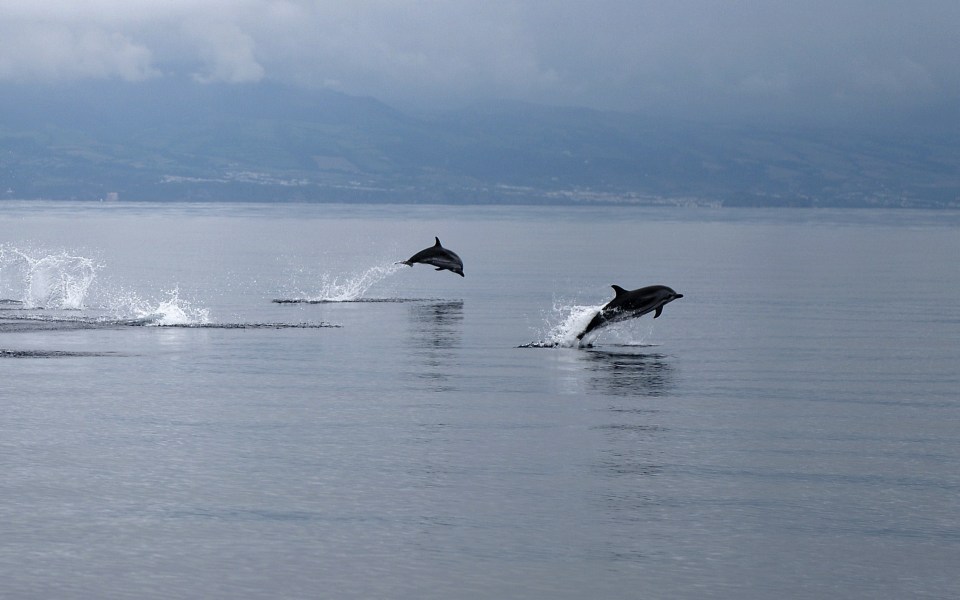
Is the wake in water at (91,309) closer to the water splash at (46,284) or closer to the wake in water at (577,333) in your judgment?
the water splash at (46,284)

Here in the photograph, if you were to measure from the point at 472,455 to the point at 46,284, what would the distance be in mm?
38876

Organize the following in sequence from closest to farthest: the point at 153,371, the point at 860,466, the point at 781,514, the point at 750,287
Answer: the point at 781,514 < the point at 860,466 < the point at 153,371 < the point at 750,287

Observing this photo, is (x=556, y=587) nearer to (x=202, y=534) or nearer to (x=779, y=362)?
(x=202, y=534)

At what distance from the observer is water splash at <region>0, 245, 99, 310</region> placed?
46312mm

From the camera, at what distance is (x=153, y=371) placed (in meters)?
29.0

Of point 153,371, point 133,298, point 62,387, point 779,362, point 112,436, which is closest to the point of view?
point 112,436

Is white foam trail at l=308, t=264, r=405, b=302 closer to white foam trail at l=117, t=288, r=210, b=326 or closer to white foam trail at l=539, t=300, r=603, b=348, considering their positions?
white foam trail at l=117, t=288, r=210, b=326

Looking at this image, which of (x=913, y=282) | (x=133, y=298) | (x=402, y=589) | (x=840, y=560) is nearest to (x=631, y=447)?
(x=840, y=560)

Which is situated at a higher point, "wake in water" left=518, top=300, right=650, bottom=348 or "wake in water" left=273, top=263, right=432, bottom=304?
"wake in water" left=273, top=263, right=432, bottom=304

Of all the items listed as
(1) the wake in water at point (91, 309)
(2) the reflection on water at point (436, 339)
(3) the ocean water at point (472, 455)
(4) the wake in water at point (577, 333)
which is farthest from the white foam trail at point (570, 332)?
(1) the wake in water at point (91, 309)

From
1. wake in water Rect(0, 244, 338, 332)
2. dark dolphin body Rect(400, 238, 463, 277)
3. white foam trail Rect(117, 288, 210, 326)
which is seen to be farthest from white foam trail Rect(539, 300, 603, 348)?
dark dolphin body Rect(400, 238, 463, 277)

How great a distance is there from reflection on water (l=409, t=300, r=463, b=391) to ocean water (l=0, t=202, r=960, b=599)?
172 millimetres

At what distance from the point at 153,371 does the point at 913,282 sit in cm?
4437

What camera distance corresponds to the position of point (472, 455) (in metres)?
20.0
